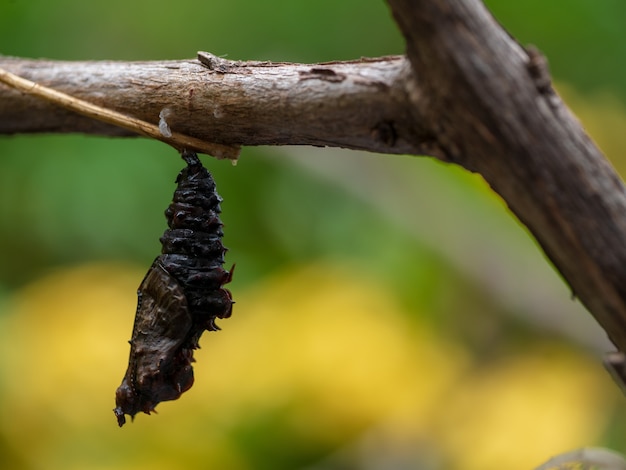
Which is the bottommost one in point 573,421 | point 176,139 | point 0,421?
point 573,421

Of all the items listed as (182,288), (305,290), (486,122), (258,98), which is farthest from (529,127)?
(305,290)

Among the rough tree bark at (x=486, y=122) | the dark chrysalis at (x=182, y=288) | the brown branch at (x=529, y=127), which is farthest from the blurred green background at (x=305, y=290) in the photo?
the brown branch at (x=529, y=127)

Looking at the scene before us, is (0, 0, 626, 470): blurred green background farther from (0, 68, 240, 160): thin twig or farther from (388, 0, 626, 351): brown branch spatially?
(388, 0, 626, 351): brown branch

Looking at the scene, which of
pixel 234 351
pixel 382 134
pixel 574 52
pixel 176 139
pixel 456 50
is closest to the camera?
pixel 456 50

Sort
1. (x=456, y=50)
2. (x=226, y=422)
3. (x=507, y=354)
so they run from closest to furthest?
(x=456, y=50) → (x=226, y=422) → (x=507, y=354)

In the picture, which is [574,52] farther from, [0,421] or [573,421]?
[0,421]

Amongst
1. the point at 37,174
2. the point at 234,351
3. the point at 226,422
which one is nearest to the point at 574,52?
the point at 234,351

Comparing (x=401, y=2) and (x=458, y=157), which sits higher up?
(x=401, y=2)

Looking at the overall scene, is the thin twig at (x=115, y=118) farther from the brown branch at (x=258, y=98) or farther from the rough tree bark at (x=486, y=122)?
the rough tree bark at (x=486, y=122)

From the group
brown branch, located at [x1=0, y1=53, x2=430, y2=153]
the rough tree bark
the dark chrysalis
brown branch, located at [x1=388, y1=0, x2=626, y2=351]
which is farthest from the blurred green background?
brown branch, located at [x1=388, y1=0, x2=626, y2=351]
